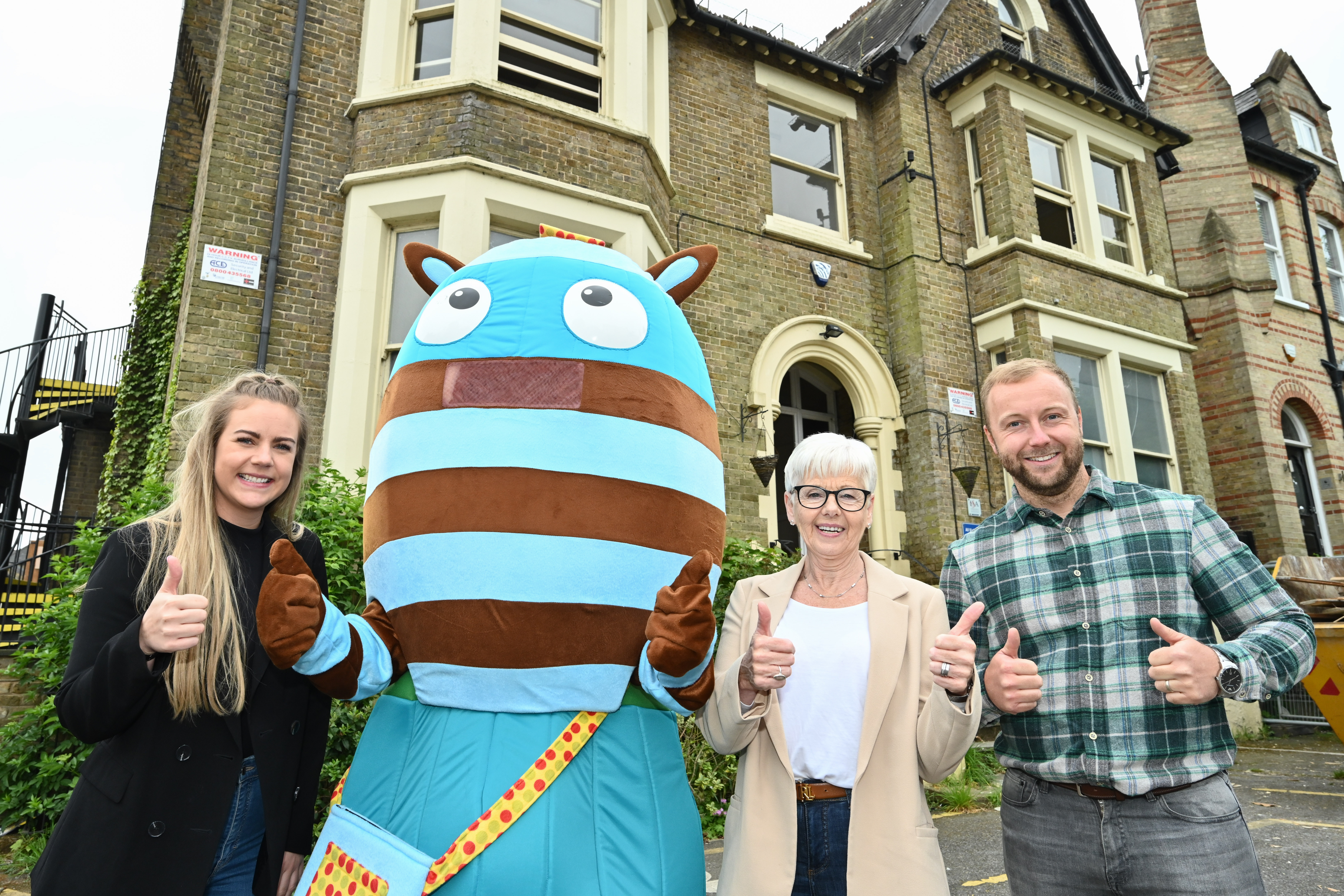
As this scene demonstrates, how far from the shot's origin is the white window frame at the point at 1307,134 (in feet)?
53.6

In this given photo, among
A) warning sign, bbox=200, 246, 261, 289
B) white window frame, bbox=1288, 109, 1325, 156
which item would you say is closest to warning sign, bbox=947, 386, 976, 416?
warning sign, bbox=200, 246, 261, 289

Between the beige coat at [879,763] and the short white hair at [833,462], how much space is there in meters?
0.33

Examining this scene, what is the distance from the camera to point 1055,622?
209cm

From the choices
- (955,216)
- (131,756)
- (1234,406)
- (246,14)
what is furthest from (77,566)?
(1234,406)

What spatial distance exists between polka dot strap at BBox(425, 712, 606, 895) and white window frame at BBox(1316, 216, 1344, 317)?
18.7 metres

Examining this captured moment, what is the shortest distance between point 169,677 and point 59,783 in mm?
3437

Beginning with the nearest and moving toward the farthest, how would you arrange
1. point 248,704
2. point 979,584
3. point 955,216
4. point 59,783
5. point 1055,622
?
point 248,704, point 1055,622, point 979,584, point 59,783, point 955,216

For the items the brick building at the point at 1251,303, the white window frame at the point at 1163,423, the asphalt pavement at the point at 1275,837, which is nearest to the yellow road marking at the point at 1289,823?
the asphalt pavement at the point at 1275,837

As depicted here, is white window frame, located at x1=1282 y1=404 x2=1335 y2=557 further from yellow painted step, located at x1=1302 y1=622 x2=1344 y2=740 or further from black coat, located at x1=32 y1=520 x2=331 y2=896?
black coat, located at x1=32 y1=520 x2=331 y2=896

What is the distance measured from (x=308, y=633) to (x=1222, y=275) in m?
15.5

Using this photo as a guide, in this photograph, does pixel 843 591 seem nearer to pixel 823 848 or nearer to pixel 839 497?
pixel 839 497

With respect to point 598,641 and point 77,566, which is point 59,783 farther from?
point 598,641

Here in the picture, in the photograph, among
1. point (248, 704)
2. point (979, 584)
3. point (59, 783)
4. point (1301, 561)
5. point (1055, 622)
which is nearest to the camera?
point (248, 704)

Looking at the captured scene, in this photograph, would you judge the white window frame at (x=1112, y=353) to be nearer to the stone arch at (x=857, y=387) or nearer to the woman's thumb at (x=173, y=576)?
the stone arch at (x=857, y=387)
